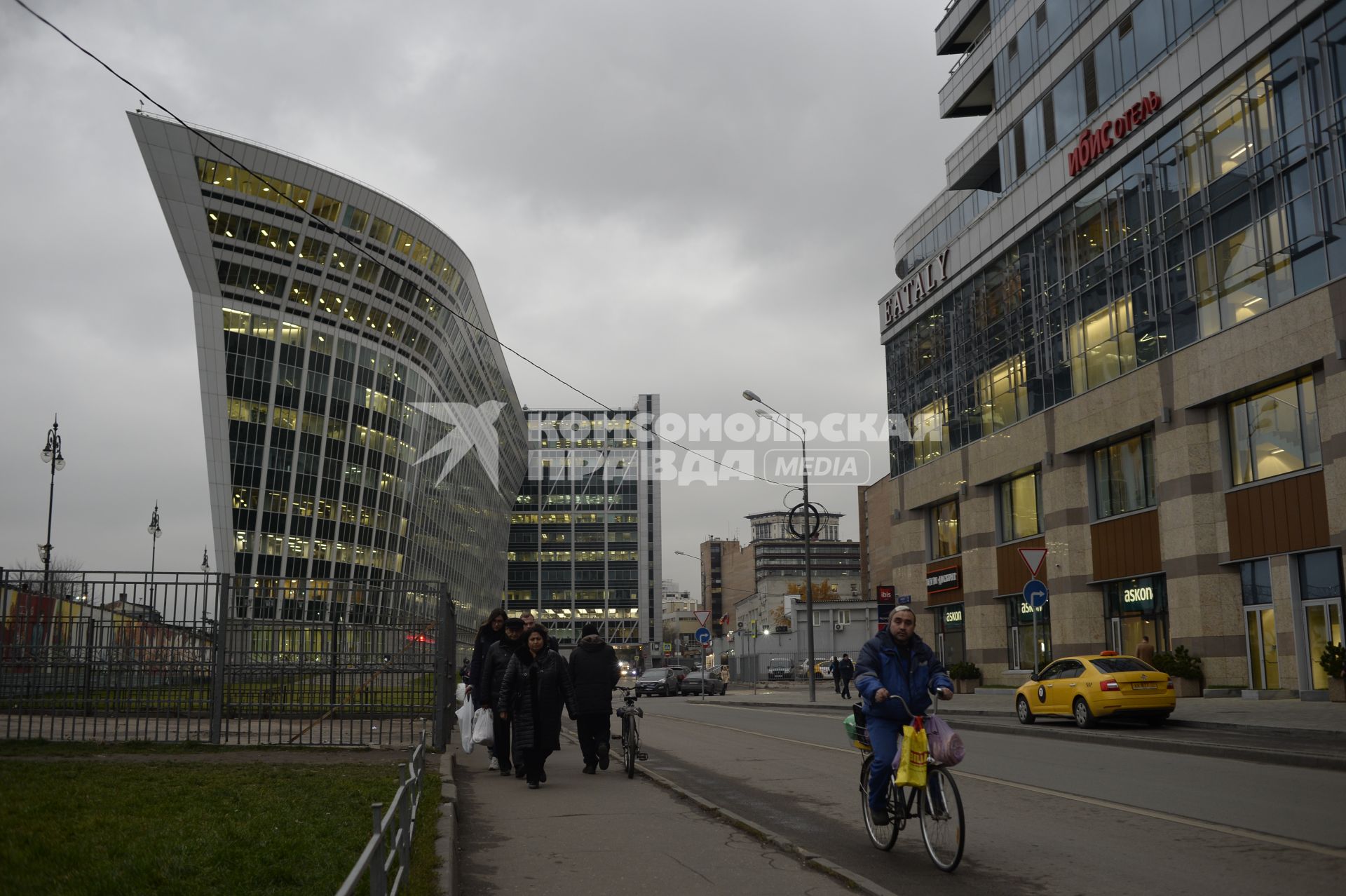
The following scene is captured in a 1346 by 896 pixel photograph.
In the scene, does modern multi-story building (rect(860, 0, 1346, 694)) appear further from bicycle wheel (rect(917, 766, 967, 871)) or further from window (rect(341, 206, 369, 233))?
window (rect(341, 206, 369, 233))

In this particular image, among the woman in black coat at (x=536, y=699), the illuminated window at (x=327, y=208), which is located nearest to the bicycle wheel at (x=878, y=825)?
the woman in black coat at (x=536, y=699)

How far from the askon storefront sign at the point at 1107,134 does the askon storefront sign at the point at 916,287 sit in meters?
10.5

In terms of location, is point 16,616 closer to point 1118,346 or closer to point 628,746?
point 628,746

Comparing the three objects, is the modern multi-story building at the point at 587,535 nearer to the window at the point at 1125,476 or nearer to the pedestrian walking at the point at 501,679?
the window at the point at 1125,476

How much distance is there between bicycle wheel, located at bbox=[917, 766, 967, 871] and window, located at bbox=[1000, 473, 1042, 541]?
1327 inches

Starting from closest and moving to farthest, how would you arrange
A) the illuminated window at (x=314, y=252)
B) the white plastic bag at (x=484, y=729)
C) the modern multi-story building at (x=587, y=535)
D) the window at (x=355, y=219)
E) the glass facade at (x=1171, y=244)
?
the white plastic bag at (x=484, y=729), the glass facade at (x=1171, y=244), the window at (x=355, y=219), the illuminated window at (x=314, y=252), the modern multi-story building at (x=587, y=535)

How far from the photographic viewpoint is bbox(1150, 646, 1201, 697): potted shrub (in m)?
29.2

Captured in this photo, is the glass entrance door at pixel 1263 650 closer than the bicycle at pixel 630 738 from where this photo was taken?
No

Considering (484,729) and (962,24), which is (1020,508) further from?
(484,729)

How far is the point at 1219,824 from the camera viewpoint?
9344mm

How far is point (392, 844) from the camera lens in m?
6.41

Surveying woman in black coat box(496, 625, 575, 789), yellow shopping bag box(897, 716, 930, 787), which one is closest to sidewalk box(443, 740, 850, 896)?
woman in black coat box(496, 625, 575, 789)

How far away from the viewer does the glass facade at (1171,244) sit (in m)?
25.9

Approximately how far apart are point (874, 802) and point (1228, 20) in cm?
2771
